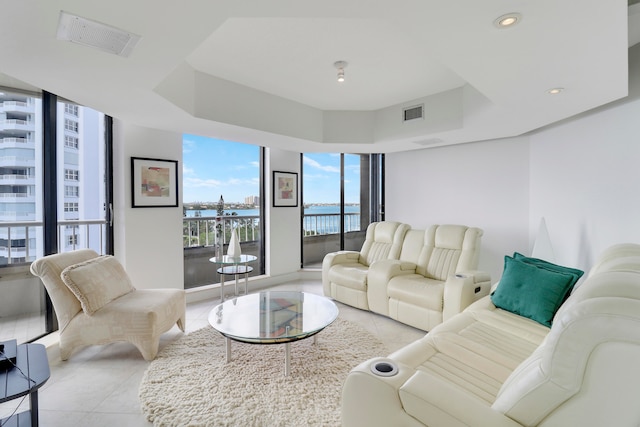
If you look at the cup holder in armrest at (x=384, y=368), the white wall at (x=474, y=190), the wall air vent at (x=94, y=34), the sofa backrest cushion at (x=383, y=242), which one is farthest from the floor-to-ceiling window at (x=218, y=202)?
the cup holder in armrest at (x=384, y=368)

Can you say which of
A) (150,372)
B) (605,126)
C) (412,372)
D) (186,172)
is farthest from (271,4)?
(186,172)

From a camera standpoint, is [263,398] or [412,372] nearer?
[412,372]

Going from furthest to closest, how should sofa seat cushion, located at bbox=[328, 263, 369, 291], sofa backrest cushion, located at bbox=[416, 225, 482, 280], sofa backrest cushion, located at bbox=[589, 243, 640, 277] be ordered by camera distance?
sofa seat cushion, located at bbox=[328, 263, 369, 291], sofa backrest cushion, located at bbox=[416, 225, 482, 280], sofa backrest cushion, located at bbox=[589, 243, 640, 277]

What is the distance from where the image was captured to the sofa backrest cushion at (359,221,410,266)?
4105 millimetres

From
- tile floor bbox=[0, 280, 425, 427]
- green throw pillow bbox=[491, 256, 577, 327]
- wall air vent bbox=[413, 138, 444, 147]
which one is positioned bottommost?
tile floor bbox=[0, 280, 425, 427]

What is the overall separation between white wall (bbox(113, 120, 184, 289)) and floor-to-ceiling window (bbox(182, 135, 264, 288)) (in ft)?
1.90

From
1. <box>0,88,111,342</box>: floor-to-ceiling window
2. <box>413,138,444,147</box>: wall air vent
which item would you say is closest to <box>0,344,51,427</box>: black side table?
<box>0,88,111,342</box>: floor-to-ceiling window

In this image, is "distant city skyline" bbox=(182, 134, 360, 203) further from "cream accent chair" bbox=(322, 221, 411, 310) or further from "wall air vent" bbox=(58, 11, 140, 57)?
"wall air vent" bbox=(58, 11, 140, 57)

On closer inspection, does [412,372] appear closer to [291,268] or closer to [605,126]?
[605,126]

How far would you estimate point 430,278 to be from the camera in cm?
359

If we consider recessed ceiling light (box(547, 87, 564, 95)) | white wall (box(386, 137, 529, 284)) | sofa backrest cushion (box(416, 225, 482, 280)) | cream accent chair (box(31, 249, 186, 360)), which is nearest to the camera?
recessed ceiling light (box(547, 87, 564, 95))

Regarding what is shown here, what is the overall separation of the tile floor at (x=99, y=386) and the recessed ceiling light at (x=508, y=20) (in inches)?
101

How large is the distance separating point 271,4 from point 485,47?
48.1 inches

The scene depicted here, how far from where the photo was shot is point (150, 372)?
231 cm
